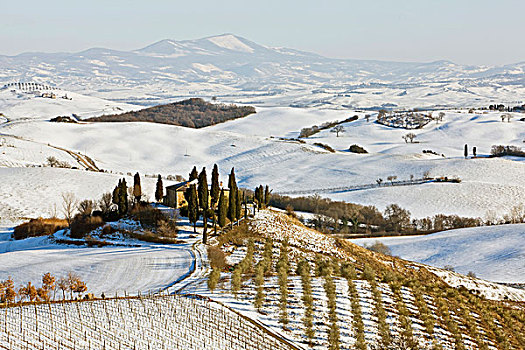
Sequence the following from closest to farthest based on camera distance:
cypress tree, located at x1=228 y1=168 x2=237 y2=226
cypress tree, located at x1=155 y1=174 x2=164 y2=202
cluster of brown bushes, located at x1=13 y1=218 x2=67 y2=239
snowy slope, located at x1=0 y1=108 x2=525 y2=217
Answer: cypress tree, located at x1=228 y1=168 x2=237 y2=226 → cluster of brown bushes, located at x1=13 y1=218 x2=67 y2=239 → cypress tree, located at x1=155 y1=174 x2=164 y2=202 → snowy slope, located at x1=0 y1=108 x2=525 y2=217

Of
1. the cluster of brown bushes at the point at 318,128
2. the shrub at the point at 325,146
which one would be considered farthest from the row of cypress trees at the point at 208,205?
the cluster of brown bushes at the point at 318,128

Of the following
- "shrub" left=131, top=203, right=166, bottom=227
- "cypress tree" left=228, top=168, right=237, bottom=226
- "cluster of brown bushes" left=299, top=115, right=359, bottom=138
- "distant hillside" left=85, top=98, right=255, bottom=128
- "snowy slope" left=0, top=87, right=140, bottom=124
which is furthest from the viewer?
"snowy slope" left=0, top=87, right=140, bottom=124

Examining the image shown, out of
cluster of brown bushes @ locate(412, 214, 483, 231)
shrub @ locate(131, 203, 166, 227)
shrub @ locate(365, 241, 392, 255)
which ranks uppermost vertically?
shrub @ locate(131, 203, 166, 227)

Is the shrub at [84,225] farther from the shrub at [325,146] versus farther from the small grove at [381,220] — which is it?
the shrub at [325,146]

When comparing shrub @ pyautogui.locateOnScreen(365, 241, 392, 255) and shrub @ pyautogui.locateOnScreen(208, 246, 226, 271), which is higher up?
shrub @ pyautogui.locateOnScreen(208, 246, 226, 271)

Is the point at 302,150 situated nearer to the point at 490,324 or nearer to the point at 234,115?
the point at 234,115

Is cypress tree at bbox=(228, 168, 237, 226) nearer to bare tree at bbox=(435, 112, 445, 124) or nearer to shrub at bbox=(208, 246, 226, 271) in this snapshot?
shrub at bbox=(208, 246, 226, 271)

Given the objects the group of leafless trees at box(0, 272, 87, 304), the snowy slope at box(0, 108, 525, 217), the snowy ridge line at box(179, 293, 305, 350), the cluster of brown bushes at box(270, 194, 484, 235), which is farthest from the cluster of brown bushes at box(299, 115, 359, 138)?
the snowy ridge line at box(179, 293, 305, 350)
